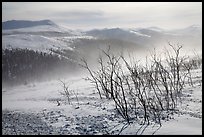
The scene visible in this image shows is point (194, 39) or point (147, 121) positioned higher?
point (147, 121)

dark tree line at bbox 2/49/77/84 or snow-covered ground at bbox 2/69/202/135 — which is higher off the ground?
snow-covered ground at bbox 2/69/202/135

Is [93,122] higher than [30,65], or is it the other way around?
[93,122]

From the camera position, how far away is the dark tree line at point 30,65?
175 feet

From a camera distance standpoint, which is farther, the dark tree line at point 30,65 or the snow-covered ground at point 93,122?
the dark tree line at point 30,65

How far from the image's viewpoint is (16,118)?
17703 mm

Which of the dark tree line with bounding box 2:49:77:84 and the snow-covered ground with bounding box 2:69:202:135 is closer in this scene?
the snow-covered ground with bounding box 2:69:202:135

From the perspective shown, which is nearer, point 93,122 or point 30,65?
point 93,122

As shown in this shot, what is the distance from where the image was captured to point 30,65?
58.2 meters

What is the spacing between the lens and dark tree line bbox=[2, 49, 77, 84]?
53297mm

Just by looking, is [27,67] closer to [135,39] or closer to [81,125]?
[81,125]

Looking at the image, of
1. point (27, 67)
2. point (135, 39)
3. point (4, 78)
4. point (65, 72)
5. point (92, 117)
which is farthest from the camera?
point (135, 39)

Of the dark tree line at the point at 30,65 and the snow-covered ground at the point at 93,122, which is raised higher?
the snow-covered ground at the point at 93,122

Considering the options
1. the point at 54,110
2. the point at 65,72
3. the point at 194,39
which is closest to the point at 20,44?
the point at 65,72

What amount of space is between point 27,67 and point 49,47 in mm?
18626
